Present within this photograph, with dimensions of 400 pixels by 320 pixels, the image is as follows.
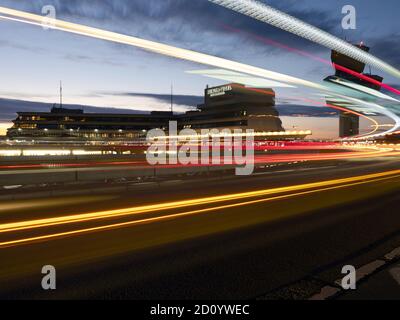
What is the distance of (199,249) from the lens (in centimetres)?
668

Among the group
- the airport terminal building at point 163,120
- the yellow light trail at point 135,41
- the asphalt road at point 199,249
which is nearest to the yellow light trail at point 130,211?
the asphalt road at point 199,249

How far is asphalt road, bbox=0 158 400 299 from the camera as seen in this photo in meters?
4.88

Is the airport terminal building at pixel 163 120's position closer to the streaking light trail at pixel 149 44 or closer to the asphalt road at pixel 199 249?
the streaking light trail at pixel 149 44

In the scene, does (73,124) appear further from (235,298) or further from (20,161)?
(235,298)

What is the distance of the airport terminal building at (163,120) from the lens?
429ft

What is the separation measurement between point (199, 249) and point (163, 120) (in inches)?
5754

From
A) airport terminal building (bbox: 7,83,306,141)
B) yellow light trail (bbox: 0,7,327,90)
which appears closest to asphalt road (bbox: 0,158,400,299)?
yellow light trail (bbox: 0,7,327,90)

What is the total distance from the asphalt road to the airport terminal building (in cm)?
12031

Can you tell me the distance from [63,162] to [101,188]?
14116 mm

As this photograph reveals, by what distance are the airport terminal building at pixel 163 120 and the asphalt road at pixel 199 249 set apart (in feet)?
395

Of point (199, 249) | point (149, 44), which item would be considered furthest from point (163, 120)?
point (199, 249)

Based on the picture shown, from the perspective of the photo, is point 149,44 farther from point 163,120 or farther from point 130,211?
point 163,120

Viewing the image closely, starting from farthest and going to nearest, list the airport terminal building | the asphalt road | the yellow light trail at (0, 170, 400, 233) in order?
the airport terminal building → the yellow light trail at (0, 170, 400, 233) → the asphalt road

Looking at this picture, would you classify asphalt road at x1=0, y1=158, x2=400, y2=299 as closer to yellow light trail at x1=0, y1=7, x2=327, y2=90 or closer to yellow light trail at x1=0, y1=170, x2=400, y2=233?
yellow light trail at x1=0, y1=170, x2=400, y2=233
